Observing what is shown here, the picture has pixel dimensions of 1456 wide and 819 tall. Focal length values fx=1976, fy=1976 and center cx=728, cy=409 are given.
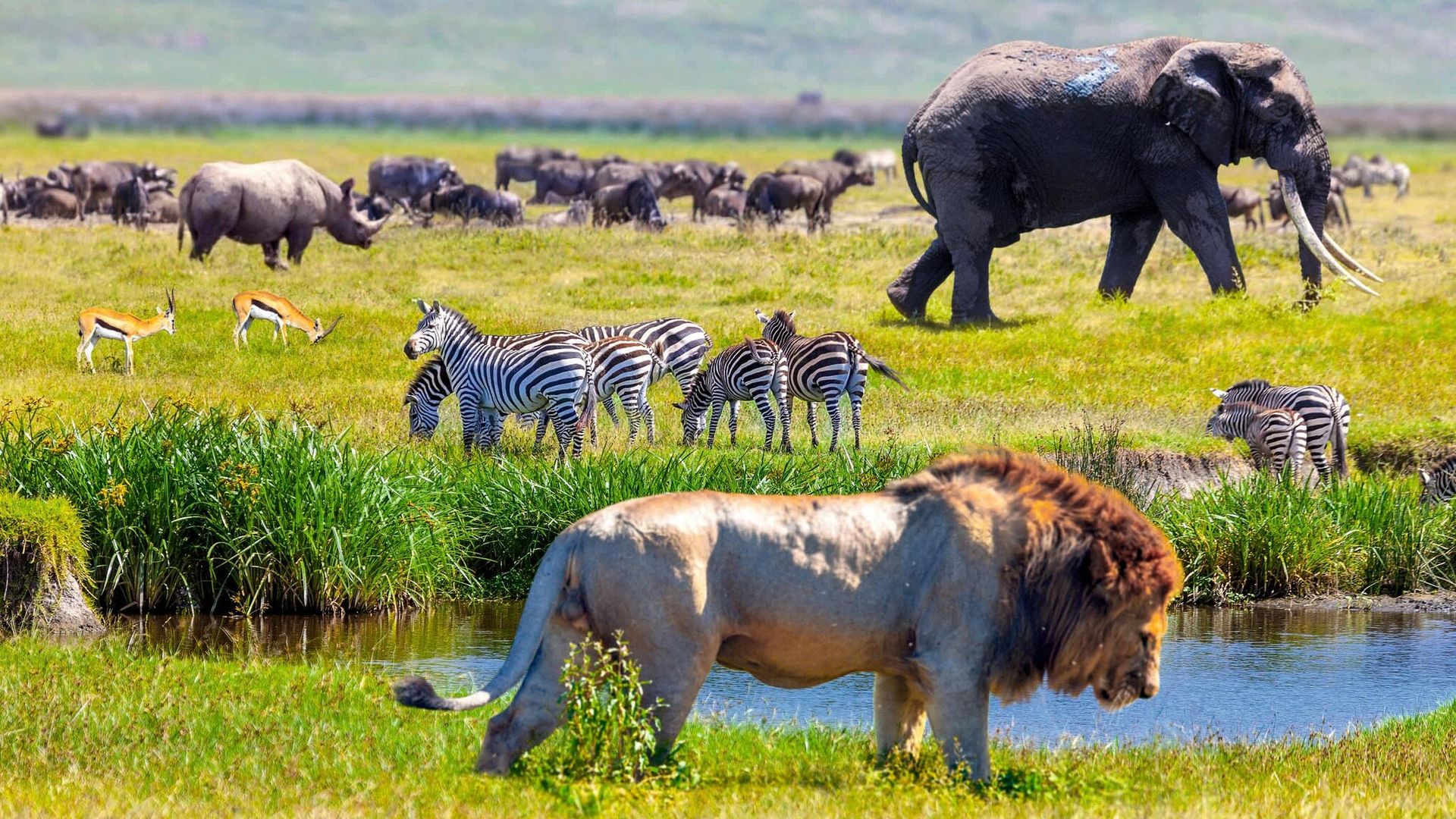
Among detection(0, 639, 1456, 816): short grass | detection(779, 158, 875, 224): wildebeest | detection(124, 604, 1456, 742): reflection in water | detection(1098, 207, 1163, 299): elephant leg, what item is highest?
detection(779, 158, 875, 224): wildebeest

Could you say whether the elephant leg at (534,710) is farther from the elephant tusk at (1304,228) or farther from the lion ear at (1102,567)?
the elephant tusk at (1304,228)

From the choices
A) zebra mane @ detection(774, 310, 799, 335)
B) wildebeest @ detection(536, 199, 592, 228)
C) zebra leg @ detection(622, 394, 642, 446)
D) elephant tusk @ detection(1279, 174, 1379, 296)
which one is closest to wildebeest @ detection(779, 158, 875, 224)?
wildebeest @ detection(536, 199, 592, 228)

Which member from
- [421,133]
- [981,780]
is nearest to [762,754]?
[981,780]


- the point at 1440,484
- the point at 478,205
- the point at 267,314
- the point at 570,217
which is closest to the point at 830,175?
the point at 570,217

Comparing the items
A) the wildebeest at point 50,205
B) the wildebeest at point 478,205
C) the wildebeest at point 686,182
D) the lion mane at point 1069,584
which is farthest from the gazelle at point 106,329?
the wildebeest at point 686,182

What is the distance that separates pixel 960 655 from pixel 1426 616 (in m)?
8.44

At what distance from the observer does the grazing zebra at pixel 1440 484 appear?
16.9 meters

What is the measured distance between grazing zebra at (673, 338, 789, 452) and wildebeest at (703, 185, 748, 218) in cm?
2980

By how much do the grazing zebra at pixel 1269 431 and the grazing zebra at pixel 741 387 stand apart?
4073 millimetres

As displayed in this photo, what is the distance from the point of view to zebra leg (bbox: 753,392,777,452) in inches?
732

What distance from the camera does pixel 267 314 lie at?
23.9 metres

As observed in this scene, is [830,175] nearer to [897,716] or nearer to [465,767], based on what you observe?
[897,716]

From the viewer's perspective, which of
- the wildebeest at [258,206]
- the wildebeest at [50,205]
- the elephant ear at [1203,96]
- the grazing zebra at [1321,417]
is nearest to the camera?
the grazing zebra at [1321,417]

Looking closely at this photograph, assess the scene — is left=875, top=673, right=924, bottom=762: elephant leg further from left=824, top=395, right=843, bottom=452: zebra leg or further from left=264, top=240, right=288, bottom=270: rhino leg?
left=264, top=240, right=288, bottom=270: rhino leg
